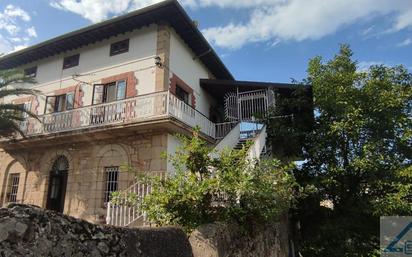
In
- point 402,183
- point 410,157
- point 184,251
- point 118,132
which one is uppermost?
point 118,132

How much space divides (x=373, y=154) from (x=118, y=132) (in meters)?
8.71

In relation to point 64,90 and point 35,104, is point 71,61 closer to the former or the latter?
point 64,90

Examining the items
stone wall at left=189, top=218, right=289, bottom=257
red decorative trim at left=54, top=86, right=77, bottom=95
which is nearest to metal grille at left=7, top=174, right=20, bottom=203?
red decorative trim at left=54, top=86, right=77, bottom=95

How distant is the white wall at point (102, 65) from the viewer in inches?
510

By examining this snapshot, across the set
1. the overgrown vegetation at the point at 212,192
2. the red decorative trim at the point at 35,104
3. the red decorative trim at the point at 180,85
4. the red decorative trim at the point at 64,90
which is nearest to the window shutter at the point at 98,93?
the red decorative trim at the point at 64,90

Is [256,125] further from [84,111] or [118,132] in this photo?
[84,111]

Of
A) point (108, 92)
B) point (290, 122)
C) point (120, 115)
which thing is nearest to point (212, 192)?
point (120, 115)

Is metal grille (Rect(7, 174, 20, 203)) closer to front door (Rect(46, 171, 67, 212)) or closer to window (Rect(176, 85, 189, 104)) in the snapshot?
front door (Rect(46, 171, 67, 212))

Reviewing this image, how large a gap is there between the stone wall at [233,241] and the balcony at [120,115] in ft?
16.2

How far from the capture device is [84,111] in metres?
12.8

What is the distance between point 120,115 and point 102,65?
324 centimetres

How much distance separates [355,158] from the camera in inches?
461

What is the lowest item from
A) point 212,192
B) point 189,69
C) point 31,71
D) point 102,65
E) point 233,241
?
point 233,241

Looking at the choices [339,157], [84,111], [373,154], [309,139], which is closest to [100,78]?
[84,111]
